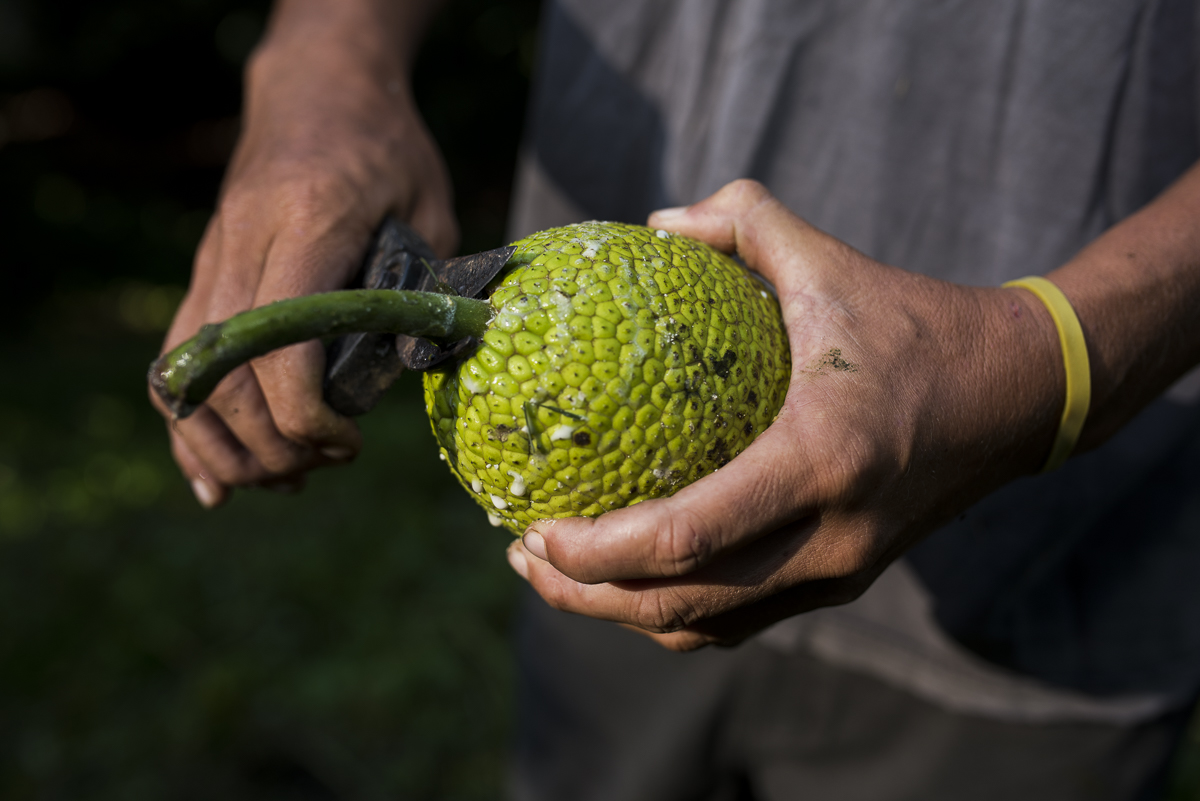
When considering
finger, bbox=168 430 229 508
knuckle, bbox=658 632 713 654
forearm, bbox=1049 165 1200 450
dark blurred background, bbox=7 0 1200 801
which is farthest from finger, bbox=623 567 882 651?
dark blurred background, bbox=7 0 1200 801

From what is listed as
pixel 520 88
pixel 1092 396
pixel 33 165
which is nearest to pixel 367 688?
pixel 1092 396

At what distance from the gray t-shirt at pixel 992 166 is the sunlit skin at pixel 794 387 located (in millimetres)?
348

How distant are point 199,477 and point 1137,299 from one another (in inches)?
85.2

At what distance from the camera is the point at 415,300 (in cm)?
124

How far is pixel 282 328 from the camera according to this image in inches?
44.4

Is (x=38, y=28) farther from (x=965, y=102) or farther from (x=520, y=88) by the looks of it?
(x=965, y=102)

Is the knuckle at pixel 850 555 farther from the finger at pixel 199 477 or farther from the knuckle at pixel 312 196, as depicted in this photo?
the finger at pixel 199 477

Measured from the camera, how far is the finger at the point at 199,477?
6.44 feet

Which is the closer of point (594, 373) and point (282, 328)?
point (282, 328)

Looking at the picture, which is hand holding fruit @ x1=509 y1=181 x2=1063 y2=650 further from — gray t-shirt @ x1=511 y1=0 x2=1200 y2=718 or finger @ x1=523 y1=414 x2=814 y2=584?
gray t-shirt @ x1=511 y1=0 x2=1200 y2=718

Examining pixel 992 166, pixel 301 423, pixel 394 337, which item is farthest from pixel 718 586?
pixel 992 166

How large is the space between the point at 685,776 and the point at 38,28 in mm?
10672

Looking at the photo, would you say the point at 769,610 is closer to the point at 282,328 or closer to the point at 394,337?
the point at 394,337

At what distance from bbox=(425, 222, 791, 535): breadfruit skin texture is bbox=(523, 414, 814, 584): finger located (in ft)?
0.30
